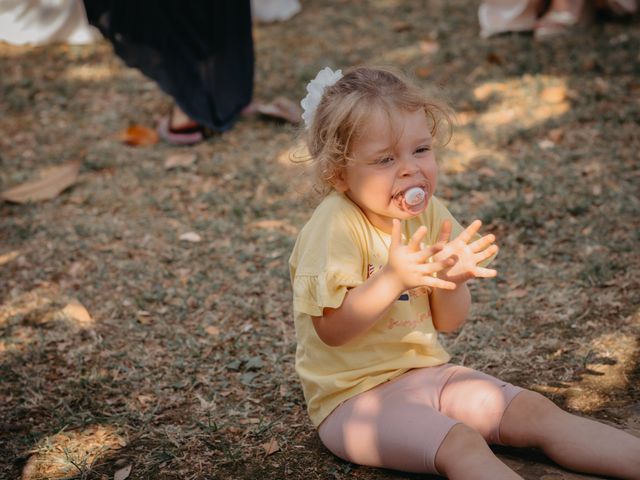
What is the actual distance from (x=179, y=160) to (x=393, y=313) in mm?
2306

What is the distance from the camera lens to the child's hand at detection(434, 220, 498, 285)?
68.5 inches

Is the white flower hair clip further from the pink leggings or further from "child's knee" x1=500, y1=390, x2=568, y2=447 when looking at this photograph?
"child's knee" x1=500, y1=390, x2=568, y2=447

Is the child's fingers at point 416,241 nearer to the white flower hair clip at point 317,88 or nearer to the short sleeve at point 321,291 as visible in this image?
the short sleeve at point 321,291

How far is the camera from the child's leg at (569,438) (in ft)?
5.73

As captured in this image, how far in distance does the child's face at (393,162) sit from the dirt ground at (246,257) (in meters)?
0.32

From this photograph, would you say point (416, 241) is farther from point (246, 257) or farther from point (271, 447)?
point (246, 257)

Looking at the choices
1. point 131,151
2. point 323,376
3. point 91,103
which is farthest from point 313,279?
point 91,103

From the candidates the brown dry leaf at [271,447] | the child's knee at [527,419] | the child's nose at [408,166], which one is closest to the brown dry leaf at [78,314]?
the brown dry leaf at [271,447]

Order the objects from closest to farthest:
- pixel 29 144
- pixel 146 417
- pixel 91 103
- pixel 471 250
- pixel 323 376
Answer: pixel 471 250 → pixel 323 376 → pixel 146 417 → pixel 29 144 → pixel 91 103

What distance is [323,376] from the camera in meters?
1.97

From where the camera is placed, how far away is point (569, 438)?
180 centimetres

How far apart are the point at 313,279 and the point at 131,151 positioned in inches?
102

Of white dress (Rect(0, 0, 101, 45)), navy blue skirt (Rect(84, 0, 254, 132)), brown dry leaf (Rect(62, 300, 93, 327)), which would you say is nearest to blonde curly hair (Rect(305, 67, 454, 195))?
brown dry leaf (Rect(62, 300, 93, 327))

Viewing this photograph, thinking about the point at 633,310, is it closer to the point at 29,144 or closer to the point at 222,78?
the point at 222,78
